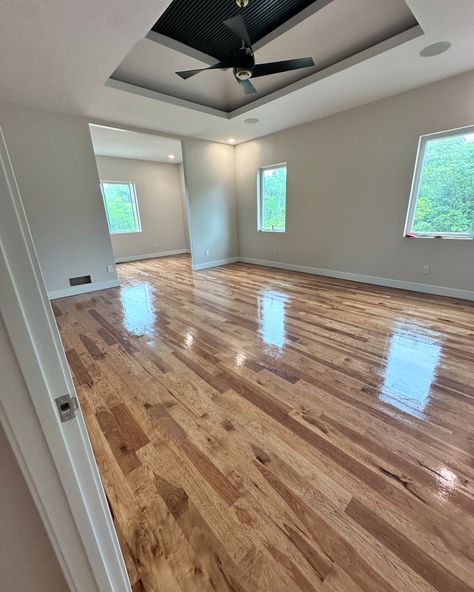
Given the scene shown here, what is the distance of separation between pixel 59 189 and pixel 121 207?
11.2ft

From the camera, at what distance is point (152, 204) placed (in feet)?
25.2

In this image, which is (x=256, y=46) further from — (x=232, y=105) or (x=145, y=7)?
(x=145, y=7)

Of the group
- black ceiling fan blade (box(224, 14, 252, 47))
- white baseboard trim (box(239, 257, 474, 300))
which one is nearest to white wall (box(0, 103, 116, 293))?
black ceiling fan blade (box(224, 14, 252, 47))

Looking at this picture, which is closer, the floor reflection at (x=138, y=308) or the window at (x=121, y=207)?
the floor reflection at (x=138, y=308)

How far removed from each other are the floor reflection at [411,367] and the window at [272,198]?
11.7 ft

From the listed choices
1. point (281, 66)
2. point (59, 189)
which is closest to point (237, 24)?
point (281, 66)

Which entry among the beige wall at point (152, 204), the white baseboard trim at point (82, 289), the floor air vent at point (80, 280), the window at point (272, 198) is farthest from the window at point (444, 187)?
the beige wall at point (152, 204)

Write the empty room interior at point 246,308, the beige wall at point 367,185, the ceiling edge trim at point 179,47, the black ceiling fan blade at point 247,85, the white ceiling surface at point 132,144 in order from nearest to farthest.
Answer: the empty room interior at point 246,308, the black ceiling fan blade at point 247,85, the ceiling edge trim at point 179,47, the beige wall at point 367,185, the white ceiling surface at point 132,144

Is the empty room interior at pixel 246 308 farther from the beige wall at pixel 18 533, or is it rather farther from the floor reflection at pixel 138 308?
the floor reflection at pixel 138 308

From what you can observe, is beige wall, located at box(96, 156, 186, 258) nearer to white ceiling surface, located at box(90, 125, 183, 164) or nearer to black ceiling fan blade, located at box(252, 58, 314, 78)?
white ceiling surface, located at box(90, 125, 183, 164)

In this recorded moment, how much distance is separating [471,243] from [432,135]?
152 cm

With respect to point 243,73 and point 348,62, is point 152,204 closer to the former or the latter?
point 243,73

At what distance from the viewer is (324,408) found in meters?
1.69

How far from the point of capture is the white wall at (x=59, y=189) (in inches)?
144
